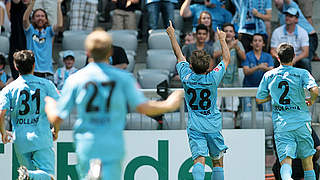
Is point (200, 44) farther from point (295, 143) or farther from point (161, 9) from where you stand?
point (295, 143)

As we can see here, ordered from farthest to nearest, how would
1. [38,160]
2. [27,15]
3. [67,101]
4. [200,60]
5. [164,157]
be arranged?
[27,15], [164,157], [200,60], [38,160], [67,101]

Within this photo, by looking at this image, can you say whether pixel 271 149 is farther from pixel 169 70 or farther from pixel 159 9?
pixel 159 9

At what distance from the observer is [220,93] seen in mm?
11008

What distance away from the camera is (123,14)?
13.9m

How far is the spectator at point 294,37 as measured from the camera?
12.8m

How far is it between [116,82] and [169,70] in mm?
6635

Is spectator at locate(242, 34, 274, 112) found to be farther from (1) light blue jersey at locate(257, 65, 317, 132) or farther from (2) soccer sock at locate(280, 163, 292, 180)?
(2) soccer sock at locate(280, 163, 292, 180)

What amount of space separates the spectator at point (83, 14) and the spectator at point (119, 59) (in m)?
1.85

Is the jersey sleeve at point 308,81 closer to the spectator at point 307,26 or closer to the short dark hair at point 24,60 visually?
the short dark hair at point 24,60

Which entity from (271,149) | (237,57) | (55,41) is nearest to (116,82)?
(271,149)

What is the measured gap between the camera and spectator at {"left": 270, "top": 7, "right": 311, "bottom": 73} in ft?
41.9

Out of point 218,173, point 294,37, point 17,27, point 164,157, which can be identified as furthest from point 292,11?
point 17,27

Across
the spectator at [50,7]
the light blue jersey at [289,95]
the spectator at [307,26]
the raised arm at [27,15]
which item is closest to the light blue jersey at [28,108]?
the light blue jersey at [289,95]

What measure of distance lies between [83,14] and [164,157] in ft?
13.6
